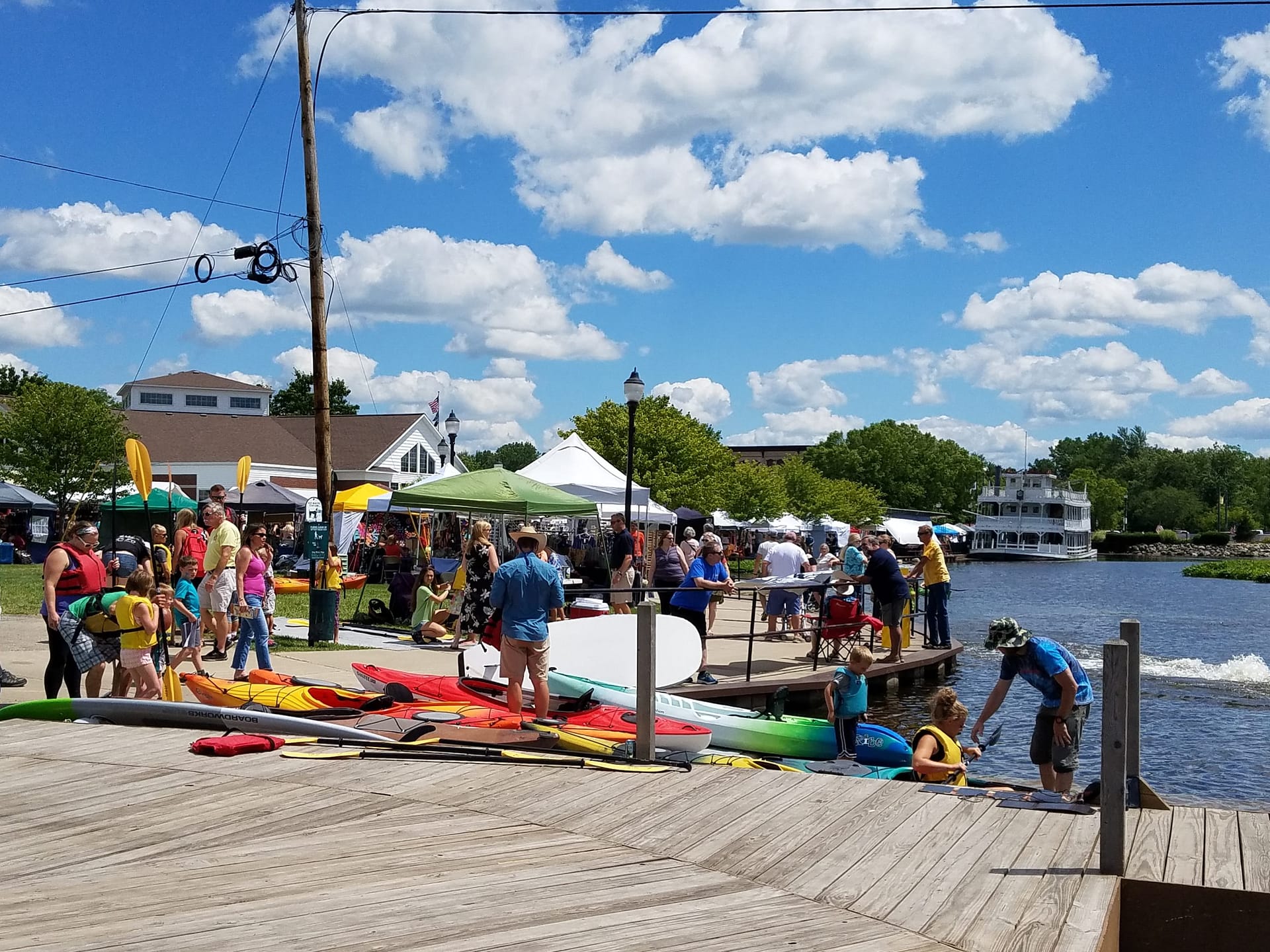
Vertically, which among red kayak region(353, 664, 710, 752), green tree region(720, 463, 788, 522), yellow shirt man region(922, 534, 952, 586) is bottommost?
red kayak region(353, 664, 710, 752)

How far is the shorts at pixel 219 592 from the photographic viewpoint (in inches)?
491

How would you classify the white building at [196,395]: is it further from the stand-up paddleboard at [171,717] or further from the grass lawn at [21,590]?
the stand-up paddleboard at [171,717]

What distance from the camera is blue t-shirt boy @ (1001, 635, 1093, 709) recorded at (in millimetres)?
7906

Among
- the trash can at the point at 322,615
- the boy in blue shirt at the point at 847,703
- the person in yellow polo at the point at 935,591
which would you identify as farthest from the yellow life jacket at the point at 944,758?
the trash can at the point at 322,615

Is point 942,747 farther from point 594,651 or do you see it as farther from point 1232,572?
point 1232,572

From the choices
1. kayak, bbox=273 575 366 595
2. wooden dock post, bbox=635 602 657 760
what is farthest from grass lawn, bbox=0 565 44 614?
wooden dock post, bbox=635 602 657 760

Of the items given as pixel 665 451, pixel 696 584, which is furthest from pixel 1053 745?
pixel 665 451

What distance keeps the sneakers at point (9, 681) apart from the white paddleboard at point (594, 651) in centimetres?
436

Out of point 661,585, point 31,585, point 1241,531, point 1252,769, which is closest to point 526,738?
point 661,585

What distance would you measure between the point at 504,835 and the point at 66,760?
3.84 metres

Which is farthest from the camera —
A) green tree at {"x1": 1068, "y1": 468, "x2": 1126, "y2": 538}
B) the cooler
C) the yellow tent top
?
green tree at {"x1": 1068, "y1": 468, "x2": 1126, "y2": 538}

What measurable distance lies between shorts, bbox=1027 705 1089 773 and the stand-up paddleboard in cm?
463

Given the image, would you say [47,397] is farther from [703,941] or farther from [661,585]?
[703,941]

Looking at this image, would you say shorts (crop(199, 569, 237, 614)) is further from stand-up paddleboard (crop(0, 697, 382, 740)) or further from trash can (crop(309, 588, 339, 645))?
trash can (crop(309, 588, 339, 645))
